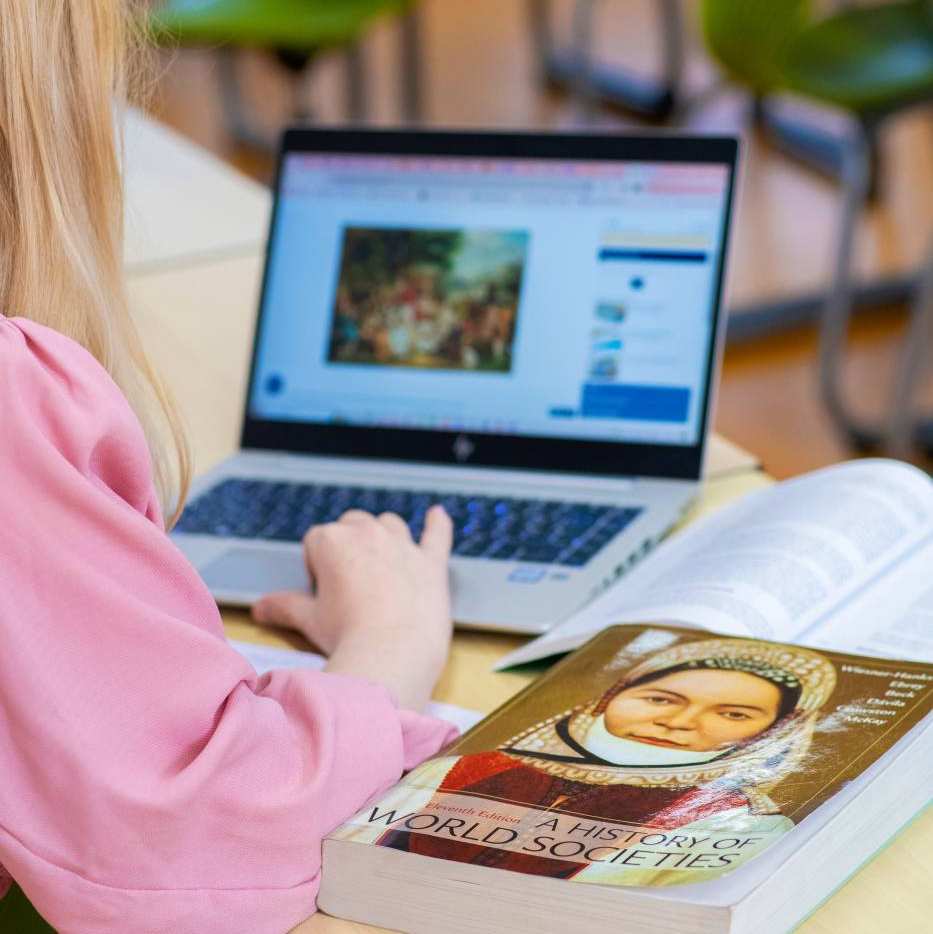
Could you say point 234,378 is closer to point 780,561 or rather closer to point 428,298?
point 428,298

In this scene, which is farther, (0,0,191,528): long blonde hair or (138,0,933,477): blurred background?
(138,0,933,477): blurred background

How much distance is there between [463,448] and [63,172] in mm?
411

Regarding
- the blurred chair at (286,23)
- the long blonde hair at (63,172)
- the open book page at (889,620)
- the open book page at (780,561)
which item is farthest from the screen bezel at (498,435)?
the blurred chair at (286,23)

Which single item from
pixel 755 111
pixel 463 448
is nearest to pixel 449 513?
pixel 463 448

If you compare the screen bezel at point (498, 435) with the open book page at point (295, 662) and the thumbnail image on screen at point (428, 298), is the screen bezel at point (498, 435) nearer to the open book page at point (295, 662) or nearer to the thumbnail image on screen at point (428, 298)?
the thumbnail image on screen at point (428, 298)

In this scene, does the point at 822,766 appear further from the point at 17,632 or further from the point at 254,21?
the point at 254,21

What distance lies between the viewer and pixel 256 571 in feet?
2.74

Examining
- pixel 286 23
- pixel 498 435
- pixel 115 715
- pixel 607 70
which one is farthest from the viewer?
pixel 607 70

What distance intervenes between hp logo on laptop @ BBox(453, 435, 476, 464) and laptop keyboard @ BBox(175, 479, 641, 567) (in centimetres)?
5

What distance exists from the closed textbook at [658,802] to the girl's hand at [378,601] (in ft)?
0.32

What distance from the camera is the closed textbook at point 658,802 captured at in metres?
0.47

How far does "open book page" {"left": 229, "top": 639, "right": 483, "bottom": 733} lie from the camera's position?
69 cm

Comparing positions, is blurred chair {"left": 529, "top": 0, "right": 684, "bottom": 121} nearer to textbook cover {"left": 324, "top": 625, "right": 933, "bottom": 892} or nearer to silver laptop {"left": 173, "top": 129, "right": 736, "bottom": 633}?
silver laptop {"left": 173, "top": 129, "right": 736, "bottom": 633}

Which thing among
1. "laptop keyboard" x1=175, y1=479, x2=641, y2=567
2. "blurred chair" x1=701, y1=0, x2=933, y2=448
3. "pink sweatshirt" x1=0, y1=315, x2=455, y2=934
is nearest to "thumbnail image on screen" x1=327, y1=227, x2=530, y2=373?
"laptop keyboard" x1=175, y1=479, x2=641, y2=567
